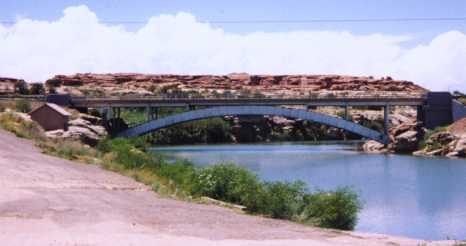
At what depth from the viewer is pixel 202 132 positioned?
353 feet

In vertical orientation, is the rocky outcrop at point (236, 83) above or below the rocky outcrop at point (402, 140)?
above

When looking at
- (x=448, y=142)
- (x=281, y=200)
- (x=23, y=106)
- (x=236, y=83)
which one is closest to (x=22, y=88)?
(x=23, y=106)

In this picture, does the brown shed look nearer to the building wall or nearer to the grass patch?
the building wall

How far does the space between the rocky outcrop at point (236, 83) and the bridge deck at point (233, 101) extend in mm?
65688

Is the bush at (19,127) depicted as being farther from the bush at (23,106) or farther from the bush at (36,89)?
the bush at (36,89)

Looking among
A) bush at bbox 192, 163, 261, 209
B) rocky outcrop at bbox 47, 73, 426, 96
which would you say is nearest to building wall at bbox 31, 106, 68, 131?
bush at bbox 192, 163, 261, 209

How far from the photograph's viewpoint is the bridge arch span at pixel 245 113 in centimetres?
7375

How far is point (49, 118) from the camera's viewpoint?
166 ft

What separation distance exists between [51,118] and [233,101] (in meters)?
29.2

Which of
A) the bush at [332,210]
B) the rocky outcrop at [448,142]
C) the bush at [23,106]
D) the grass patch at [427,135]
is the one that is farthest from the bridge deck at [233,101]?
the bush at [332,210]

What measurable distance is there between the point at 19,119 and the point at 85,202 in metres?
25.2

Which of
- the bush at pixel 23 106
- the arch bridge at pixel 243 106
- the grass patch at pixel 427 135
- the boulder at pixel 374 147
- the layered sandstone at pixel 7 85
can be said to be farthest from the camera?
the layered sandstone at pixel 7 85

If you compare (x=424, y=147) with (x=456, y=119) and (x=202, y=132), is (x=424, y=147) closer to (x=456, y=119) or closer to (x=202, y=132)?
A: (x=456, y=119)

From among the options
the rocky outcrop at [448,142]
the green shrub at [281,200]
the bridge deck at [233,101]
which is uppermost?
the bridge deck at [233,101]
